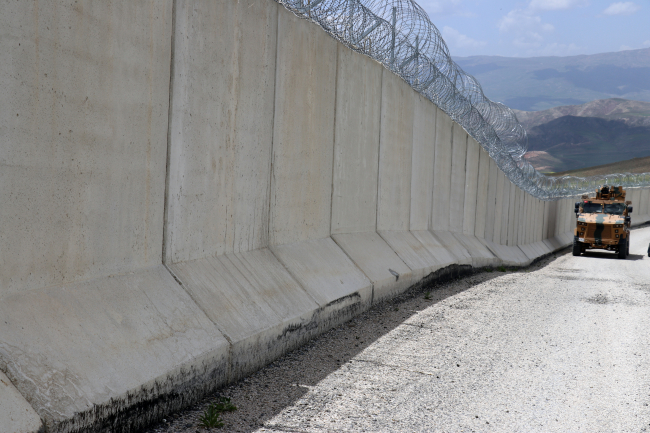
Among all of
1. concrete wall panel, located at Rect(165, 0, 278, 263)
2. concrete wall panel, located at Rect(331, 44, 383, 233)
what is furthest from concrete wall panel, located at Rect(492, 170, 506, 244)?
concrete wall panel, located at Rect(165, 0, 278, 263)

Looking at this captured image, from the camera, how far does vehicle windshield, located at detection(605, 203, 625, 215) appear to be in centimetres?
2427

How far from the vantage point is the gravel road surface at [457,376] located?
4.06 meters

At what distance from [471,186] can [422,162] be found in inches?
176

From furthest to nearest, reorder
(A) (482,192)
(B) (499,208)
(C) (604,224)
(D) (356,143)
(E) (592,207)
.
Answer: (E) (592,207) < (C) (604,224) < (B) (499,208) < (A) (482,192) < (D) (356,143)

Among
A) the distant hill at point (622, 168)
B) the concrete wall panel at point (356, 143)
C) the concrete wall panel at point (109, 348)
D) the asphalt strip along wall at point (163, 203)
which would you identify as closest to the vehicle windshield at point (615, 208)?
the concrete wall panel at point (356, 143)

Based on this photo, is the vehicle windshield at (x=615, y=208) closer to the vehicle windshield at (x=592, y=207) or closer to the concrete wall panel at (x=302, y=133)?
the vehicle windshield at (x=592, y=207)

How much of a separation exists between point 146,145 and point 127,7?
0.94 metres

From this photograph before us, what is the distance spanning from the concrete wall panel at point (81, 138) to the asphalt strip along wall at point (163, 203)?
0.01 meters

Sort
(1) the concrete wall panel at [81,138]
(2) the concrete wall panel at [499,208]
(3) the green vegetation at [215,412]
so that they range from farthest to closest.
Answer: (2) the concrete wall panel at [499,208] → (3) the green vegetation at [215,412] → (1) the concrete wall panel at [81,138]

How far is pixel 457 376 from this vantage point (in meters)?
5.17

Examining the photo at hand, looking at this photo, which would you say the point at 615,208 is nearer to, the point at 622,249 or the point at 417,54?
the point at 622,249

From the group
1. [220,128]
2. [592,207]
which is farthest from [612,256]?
[220,128]

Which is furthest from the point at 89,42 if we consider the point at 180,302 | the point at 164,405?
the point at 164,405

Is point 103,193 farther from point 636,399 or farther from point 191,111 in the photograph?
point 636,399
